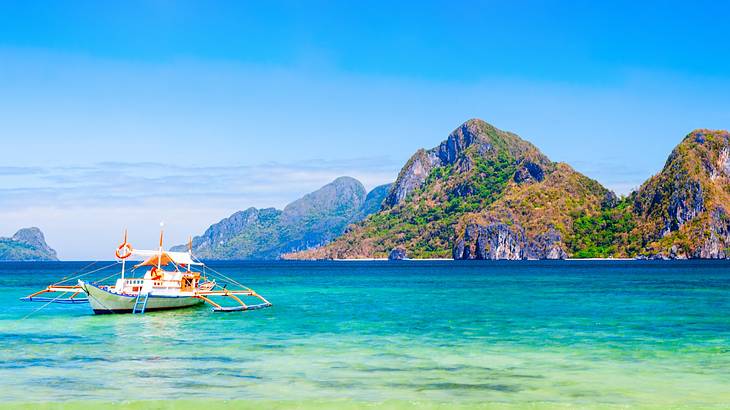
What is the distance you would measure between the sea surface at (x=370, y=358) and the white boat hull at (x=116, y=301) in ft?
5.79

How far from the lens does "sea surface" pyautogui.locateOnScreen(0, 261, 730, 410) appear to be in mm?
27609

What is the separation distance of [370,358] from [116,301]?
32.4 m

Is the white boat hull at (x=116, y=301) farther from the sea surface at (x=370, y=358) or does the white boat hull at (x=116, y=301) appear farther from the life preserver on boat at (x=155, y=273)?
the life preserver on boat at (x=155, y=273)

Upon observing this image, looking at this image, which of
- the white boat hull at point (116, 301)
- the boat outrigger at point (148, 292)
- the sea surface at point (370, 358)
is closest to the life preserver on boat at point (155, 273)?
the boat outrigger at point (148, 292)

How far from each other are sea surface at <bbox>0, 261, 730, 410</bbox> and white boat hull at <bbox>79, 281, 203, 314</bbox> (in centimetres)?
176

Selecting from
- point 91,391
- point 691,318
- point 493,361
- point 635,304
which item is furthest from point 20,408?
point 635,304

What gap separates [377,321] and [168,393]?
30.8 metres

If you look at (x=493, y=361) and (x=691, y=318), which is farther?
(x=691, y=318)

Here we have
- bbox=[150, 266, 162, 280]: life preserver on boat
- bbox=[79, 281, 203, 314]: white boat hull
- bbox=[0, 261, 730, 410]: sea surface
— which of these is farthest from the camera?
bbox=[150, 266, 162, 280]: life preserver on boat

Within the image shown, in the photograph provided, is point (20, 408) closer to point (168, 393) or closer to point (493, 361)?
point (168, 393)

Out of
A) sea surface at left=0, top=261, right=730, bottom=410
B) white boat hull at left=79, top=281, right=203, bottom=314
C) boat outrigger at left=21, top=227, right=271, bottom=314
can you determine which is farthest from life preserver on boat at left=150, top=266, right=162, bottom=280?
sea surface at left=0, top=261, right=730, bottom=410

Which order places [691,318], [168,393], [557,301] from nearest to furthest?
1. [168,393]
2. [691,318]
3. [557,301]

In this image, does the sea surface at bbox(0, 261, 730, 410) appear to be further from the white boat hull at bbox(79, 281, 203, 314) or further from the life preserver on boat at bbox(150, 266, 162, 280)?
the life preserver on boat at bbox(150, 266, 162, 280)

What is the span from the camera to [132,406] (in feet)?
85.0
